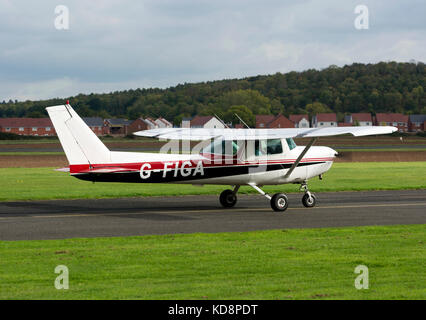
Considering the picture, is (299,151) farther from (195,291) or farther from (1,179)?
(1,179)

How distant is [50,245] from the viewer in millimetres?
12297

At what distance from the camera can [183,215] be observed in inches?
700

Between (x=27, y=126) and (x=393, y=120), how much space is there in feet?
331

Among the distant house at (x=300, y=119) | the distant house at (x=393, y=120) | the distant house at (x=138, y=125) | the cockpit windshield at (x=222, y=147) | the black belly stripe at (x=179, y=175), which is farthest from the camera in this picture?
the distant house at (x=138, y=125)

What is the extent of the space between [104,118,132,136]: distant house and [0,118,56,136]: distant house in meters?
16.1

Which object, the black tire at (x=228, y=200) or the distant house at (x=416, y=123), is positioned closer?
the black tire at (x=228, y=200)

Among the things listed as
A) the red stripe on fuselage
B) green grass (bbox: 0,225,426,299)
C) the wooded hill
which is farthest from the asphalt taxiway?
the wooded hill

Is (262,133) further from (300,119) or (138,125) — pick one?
(138,125)

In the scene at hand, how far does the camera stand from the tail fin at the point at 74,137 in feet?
53.5

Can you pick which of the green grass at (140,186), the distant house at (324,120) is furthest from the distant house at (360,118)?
the green grass at (140,186)

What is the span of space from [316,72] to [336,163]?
144 metres

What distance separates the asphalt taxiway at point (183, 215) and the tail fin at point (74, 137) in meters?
1.73

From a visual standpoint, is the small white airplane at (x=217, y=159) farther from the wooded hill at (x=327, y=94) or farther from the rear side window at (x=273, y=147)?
the wooded hill at (x=327, y=94)
